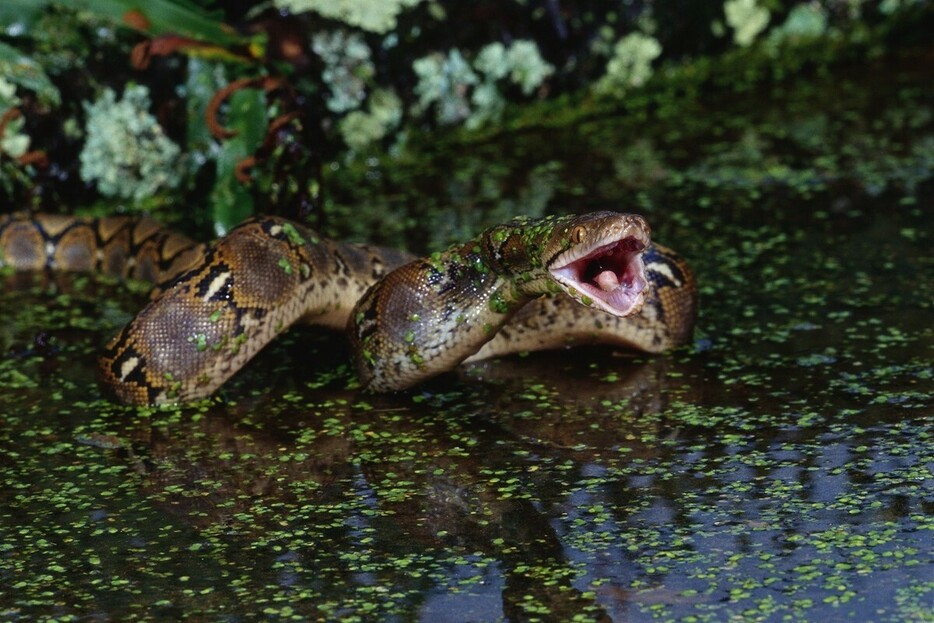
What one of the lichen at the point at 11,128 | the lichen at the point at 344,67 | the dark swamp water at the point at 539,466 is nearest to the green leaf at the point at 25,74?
the lichen at the point at 11,128

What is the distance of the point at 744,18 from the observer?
10.2 meters

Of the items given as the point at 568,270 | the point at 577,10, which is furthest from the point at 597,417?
the point at 577,10

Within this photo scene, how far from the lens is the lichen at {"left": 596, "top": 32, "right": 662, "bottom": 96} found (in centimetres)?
975

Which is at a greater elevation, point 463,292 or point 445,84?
point 445,84

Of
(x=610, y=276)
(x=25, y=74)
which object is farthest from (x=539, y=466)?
(x=25, y=74)

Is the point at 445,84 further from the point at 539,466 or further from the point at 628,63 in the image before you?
the point at 539,466

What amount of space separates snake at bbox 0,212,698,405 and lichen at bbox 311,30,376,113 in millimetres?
2395

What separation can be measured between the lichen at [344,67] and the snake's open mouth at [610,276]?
3.97m

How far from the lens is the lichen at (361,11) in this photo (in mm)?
8578

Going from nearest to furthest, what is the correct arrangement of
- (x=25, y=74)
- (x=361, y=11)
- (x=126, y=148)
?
(x=25, y=74) → (x=126, y=148) → (x=361, y=11)

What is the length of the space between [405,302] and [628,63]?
468cm

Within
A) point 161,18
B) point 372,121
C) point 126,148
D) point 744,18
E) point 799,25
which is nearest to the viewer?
point 161,18

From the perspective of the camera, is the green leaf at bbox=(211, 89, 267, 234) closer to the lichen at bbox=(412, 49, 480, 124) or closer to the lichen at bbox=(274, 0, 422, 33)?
the lichen at bbox=(274, 0, 422, 33)

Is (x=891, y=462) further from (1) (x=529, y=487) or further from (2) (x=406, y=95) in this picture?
(2) (x=406, y=95)
